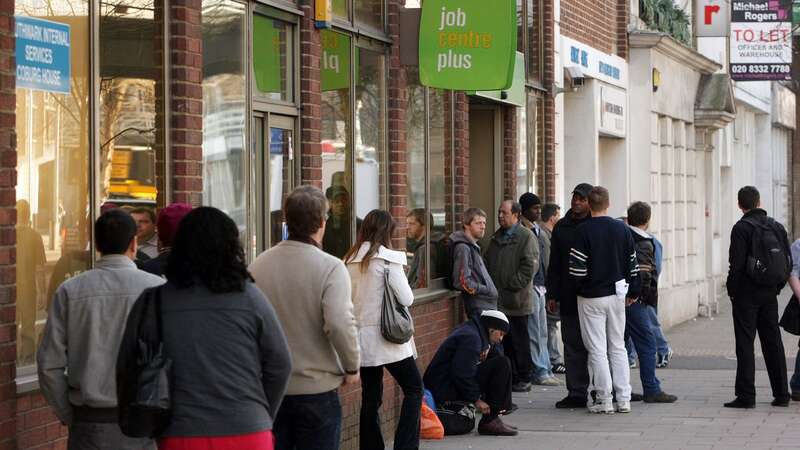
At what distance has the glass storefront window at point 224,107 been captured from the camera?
30.8 feet

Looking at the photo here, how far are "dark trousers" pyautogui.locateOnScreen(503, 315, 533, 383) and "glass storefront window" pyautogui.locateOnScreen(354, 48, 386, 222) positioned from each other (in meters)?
2.50

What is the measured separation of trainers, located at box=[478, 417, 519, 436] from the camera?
1173cm

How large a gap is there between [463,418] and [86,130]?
451 centimetres

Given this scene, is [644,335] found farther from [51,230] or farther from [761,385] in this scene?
[51,230]

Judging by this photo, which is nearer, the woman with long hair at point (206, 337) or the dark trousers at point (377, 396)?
the woman with long hair at point (206, 337)

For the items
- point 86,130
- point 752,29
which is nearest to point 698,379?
point 86,130

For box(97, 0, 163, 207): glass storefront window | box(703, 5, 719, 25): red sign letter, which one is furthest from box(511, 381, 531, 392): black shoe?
box(703, 5, 719, 25): red sign letter

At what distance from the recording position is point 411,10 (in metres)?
12.5

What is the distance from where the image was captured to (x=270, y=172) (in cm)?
1042

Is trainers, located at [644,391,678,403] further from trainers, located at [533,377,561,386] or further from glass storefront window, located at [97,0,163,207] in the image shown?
glass storefront window, located at [97,0,163,207]

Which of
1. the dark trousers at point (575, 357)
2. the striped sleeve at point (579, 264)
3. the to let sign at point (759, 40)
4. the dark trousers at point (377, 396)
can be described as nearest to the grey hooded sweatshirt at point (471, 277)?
the dark trousers at point (575, 357)

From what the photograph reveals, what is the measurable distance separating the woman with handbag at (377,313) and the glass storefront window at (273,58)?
1.29 m

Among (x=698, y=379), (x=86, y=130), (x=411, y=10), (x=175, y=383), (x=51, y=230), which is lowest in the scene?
(x=698, y=379)

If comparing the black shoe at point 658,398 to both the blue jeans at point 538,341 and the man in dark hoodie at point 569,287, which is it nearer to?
the man in dark hoodie at point 569,287
